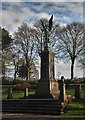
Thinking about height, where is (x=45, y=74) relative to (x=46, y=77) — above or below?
above

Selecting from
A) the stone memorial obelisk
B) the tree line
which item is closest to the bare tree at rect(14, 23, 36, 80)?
the tree line

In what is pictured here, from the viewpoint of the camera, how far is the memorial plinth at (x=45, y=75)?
2146cm

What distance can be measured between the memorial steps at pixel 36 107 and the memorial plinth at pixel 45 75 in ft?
8.55

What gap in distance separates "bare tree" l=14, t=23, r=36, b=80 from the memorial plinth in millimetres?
23736

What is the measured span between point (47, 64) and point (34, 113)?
20.6ft

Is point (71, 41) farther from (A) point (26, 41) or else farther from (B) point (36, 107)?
(B) point (36, 107)

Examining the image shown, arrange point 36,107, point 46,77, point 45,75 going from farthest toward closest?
point 45,75 < point 46,77 < point 36,107

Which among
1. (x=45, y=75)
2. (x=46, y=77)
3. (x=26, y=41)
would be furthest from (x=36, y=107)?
(x=26, y=41)

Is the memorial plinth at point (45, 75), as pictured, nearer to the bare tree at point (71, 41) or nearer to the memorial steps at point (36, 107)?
the memorial steps at point (36, 107)

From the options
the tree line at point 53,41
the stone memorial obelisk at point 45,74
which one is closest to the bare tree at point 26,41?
the tree line at point 53,41

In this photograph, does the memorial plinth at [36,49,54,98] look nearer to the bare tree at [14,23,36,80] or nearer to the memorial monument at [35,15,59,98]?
the memorial monument at [35,15,59,98]

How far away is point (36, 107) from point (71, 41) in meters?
30.7

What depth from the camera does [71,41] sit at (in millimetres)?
47469

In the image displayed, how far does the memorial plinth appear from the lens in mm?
21462
